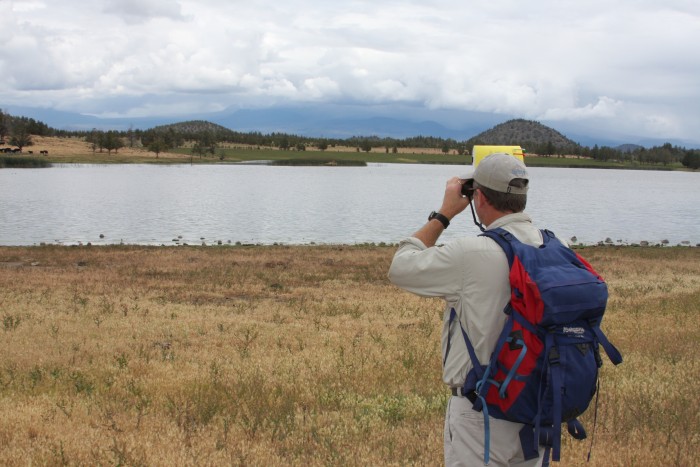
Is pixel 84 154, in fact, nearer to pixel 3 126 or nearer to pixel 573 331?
pixel 3 126

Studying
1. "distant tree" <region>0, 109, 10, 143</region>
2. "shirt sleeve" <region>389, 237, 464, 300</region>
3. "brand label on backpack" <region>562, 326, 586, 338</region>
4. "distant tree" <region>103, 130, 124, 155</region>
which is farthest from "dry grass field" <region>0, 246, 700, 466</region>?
"distant tree" <region>0, 109, 10, 143</region>

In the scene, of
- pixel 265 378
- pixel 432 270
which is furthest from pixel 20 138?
pixel 432 270

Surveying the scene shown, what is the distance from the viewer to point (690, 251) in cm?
3678

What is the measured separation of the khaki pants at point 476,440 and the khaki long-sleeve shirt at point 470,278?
0.60 feet

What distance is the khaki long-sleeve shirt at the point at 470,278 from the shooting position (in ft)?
11.9

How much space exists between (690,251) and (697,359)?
2999 cm

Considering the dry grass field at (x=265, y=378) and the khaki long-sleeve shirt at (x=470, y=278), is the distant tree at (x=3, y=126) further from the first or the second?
the khaki long-sleeve shirt at (x=470, y=278)

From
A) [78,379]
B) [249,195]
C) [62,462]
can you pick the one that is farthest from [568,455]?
[249,195]

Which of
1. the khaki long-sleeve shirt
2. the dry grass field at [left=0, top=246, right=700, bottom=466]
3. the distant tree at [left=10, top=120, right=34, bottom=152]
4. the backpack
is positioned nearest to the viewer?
the backpack

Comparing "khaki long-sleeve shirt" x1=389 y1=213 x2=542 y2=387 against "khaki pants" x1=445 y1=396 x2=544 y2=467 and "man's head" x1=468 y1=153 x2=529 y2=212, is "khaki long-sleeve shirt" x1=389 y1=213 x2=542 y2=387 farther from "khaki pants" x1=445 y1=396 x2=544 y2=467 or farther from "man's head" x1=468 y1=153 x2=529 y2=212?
"khaki pants" x1=445 y1=396 x2=544 y2=467

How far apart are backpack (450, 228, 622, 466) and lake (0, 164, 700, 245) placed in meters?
37.5

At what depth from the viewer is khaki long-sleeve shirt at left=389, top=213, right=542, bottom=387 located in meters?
3.62

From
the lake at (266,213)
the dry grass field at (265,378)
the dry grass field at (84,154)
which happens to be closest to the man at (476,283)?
the dry grass field at (265,378)

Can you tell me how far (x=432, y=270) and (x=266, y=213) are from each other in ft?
188
